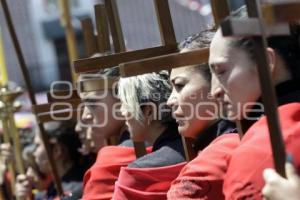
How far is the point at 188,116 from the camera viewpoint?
8.78 feet

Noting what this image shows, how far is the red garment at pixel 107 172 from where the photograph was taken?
3328mm

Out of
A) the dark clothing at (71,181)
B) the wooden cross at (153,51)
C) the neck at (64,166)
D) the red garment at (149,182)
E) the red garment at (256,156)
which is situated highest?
the wooden cross at (153,51)

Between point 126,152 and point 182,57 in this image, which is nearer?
point 182,57

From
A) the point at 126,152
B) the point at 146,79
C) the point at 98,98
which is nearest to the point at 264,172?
the point at 146,79

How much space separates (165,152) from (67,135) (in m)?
1.87

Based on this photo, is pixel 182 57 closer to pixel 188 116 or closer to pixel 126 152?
pixel 188 116

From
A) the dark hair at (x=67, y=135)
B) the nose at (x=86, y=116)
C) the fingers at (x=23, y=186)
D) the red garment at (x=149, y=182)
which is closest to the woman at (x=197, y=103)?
the red garment at (x=149, y=182)

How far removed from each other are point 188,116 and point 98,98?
0.96 metres

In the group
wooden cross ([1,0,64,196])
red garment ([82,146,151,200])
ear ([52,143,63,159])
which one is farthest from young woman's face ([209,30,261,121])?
ear ([52,143,63,159])

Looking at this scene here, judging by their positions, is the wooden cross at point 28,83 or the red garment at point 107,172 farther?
the wooden cross at point 28,83

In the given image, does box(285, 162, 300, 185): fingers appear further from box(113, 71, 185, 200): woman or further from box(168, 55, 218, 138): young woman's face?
box(113, 71, 185, 200): woman

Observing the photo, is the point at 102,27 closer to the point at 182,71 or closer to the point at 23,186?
the point at 182,71

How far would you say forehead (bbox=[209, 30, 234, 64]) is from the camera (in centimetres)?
227

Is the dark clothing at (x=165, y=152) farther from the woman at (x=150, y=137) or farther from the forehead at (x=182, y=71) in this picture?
the forehead at (x=182, y=71)
